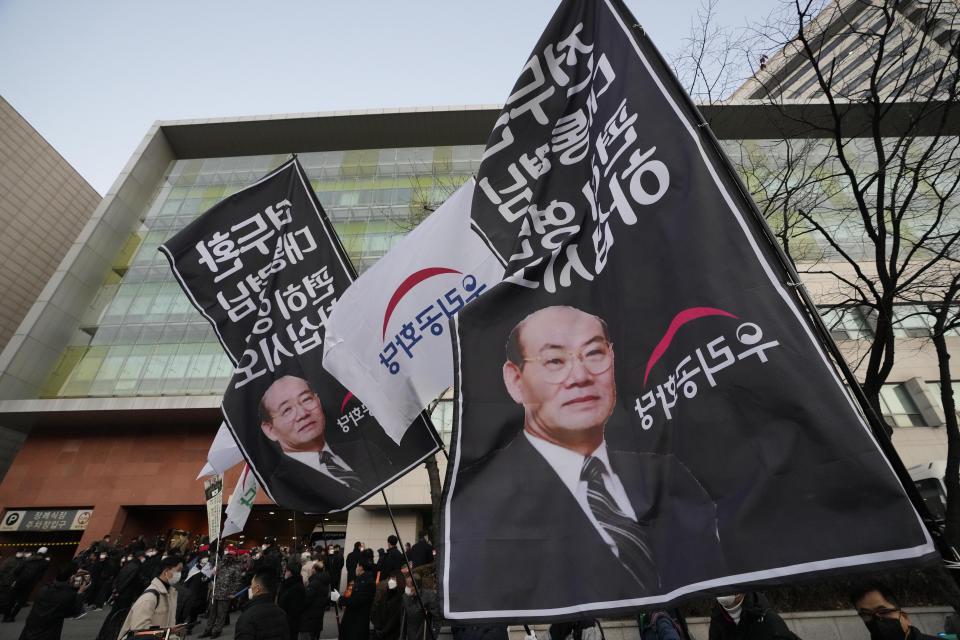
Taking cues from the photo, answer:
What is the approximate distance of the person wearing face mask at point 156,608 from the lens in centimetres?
543

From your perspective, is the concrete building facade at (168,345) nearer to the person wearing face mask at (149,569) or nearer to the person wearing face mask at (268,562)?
the person wearing face mask at (268,562)

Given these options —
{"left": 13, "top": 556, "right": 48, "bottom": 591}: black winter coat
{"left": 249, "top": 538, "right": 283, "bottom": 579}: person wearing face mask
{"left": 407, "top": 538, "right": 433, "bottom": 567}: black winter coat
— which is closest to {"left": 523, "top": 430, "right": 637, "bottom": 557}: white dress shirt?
{"left": 249, "top": 538, "right": 283, "bottom": 579}: person wearing face mask

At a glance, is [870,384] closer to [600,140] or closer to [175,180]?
[600,140]

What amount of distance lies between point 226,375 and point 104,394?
17.9 feet

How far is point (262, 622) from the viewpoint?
4.54 metres

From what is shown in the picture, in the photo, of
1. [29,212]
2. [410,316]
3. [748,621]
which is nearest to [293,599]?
[410,316]

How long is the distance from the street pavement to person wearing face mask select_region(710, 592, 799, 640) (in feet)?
29.1

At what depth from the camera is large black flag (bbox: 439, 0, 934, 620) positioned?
1.49m

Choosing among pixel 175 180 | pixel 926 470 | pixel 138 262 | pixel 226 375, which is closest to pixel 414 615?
pixel 926 470

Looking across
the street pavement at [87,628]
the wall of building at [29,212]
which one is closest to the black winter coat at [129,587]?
the street pavement at [87,628]

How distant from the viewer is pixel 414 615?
23.8 ft

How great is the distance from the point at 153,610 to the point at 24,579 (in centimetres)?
968

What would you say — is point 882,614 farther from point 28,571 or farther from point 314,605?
point 28,571

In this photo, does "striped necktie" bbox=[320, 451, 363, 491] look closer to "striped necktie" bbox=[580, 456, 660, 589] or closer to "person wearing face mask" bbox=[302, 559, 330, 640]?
"striped necktie" bbox=[580, 456, 660, 589]
